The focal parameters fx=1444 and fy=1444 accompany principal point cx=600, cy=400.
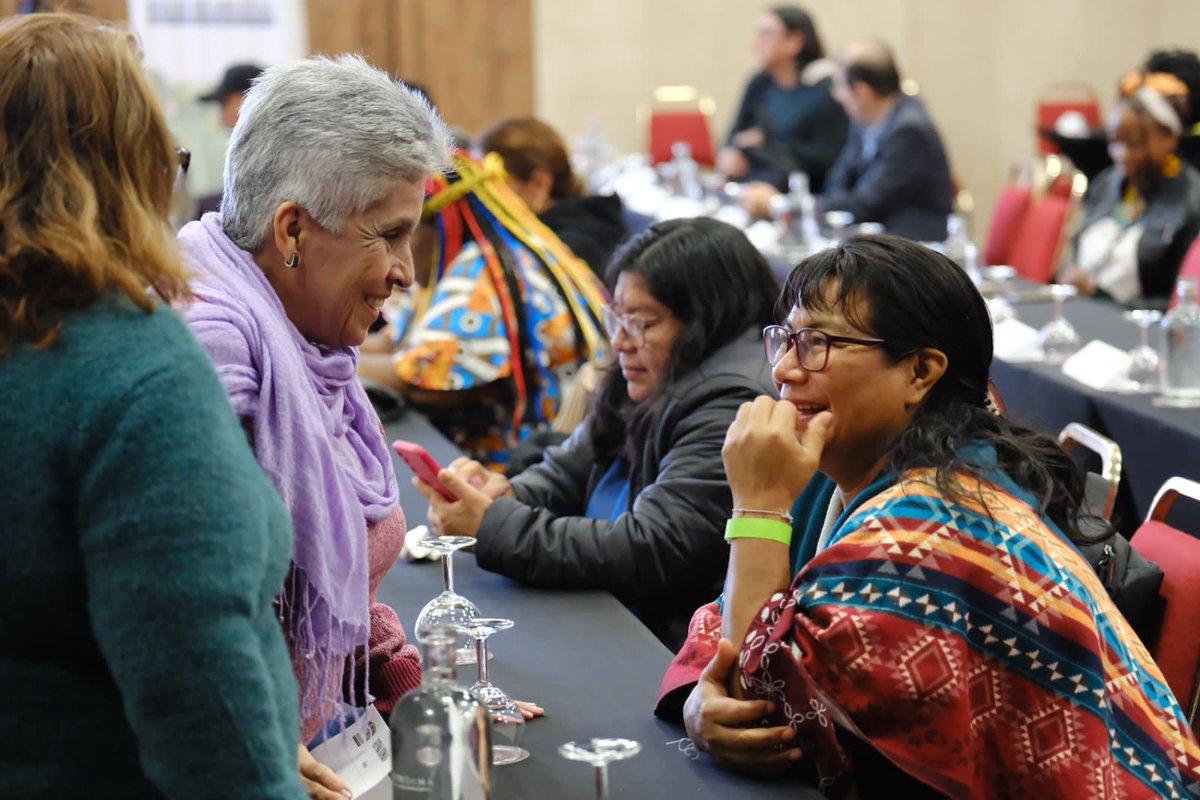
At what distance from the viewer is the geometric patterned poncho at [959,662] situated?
1.47 m

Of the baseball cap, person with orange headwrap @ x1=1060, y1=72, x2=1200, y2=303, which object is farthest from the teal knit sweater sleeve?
the baseball cap

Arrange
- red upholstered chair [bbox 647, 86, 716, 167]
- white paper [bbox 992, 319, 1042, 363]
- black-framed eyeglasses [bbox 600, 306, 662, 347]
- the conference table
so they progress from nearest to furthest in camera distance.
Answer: the conference table < black-framed eyeglasses [bbox 600, 306, 662, 347] < white paper [bbox 992, 319, 1042, 363] < red upholstered chair [bbox 647, 86, 716, 167]

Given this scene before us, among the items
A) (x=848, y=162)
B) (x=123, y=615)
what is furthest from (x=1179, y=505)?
(x=848, y=162)

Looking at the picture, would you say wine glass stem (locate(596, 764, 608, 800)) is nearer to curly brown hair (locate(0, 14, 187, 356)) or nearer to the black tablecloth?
Result: curly brown hair (locate(0, 14, 187, 356))

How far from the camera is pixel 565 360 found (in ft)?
11.2

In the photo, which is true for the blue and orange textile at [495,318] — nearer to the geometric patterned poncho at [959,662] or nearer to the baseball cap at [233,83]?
the geometric patterned poncho at [959,662]

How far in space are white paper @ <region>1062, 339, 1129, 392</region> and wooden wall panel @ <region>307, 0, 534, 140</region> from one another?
6499mm

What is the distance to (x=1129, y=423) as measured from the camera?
2988mm

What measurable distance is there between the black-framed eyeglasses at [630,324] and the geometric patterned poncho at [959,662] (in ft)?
3.08

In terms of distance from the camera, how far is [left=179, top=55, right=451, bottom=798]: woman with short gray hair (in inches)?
56.5

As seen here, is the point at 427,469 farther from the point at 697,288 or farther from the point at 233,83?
the point at 233,83

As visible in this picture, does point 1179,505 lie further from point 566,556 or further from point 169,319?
point 169,319

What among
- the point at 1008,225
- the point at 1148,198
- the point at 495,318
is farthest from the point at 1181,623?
the point at 1008,225

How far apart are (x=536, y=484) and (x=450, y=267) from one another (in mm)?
827
